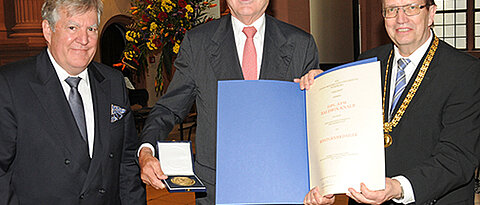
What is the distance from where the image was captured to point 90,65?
2.23m

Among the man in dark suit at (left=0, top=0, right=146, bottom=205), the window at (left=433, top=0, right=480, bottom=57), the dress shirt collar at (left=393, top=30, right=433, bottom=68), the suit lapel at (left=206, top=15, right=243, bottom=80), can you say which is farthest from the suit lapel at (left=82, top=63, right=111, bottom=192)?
the window at (left=433, top=0, right=480, bottom=57)

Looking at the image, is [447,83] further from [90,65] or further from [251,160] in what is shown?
[90,65]

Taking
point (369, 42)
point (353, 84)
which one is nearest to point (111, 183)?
point (353, 84)

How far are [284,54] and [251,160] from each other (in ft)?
1.53

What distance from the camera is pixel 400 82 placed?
195 centimetres

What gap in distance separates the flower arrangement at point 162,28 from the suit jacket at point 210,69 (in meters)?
2.41

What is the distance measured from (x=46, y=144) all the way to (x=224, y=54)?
823mm

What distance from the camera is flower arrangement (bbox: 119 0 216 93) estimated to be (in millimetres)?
4383

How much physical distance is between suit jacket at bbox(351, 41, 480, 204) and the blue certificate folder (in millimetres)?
406

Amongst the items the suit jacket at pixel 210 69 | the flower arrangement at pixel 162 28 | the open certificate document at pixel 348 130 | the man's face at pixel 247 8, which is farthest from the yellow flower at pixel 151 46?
the open certificate document at pixel 348 130

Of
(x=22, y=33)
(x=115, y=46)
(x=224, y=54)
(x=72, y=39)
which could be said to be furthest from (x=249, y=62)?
(x=115, y=46)

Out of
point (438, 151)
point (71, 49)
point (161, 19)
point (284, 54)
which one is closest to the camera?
point (438, 151)

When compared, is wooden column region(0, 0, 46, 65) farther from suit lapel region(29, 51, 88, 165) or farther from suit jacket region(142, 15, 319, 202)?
suit jacket region(142, 15, 319, 202)

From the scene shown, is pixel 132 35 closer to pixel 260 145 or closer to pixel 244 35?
pixel 244 35
